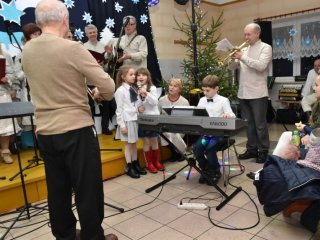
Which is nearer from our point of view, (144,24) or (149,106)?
(149,106)

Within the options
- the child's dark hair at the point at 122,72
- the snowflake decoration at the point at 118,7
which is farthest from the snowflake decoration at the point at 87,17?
the child's dark hair at the point at 122,72

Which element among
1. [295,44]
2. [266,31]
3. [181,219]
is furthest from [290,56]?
[181,219]

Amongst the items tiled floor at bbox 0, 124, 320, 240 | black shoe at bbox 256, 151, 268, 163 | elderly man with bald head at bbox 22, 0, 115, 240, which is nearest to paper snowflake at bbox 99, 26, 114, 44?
tiled floor at bbox 0, 124, 320, 240

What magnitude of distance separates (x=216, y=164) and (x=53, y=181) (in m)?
1.69

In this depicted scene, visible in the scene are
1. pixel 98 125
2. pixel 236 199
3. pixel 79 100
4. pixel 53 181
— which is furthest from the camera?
pixel 98 125

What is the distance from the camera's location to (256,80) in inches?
Result: 133

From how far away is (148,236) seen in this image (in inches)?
78.5

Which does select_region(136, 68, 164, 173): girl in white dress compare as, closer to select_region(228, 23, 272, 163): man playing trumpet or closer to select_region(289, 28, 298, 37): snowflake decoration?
select_region(228, 23, 272, 163): man playing trumpet

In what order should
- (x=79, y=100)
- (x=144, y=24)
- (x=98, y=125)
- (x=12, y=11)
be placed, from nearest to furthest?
1. (x=79, y=100)
2. (x=12, y=11)
3. (x=98, y=125)
4. (x=144, y=24)

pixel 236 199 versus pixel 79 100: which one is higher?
pixel 79 100

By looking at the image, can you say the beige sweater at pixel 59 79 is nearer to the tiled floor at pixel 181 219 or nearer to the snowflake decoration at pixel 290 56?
the tiled floor at pixel 181 219

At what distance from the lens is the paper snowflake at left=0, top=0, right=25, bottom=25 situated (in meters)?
3.54

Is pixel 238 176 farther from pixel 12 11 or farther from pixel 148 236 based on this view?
pixel 12 11

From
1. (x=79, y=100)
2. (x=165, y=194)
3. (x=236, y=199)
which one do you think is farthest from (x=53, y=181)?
(x=236, y=199)
